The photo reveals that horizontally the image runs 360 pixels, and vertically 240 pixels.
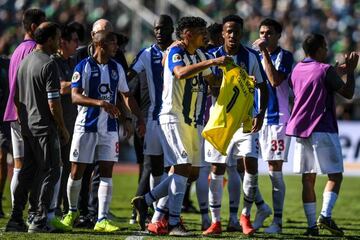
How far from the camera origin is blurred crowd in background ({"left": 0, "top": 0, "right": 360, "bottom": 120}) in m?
29.7

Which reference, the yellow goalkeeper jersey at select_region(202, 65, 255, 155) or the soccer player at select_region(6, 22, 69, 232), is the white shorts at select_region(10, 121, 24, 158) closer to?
the soccer player at select_region(6, 22, 69, 232)

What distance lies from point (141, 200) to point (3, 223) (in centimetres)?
217

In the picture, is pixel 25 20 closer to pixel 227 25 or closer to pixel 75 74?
pixel 75 74

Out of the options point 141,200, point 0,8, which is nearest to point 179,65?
point 141,200

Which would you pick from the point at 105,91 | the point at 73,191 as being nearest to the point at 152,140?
the point at 105,91

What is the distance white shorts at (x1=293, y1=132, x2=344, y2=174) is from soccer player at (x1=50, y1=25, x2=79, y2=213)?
3.06m

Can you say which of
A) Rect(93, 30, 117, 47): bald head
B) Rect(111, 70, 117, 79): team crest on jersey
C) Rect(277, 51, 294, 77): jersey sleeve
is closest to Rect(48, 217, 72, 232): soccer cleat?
Rect(111, 70, 117, 79): team crest on jersey

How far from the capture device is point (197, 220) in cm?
1501

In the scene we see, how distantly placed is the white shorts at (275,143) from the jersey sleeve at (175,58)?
2.42 meters

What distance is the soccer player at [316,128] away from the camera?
13.2 metres

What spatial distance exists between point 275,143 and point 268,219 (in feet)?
7.80

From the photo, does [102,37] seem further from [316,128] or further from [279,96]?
[316,128]

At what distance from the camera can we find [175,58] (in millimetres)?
11586

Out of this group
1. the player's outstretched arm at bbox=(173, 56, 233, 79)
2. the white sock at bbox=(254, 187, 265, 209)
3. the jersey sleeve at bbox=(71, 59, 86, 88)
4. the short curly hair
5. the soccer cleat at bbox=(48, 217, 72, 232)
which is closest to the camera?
the player's outstretched arm at bbox=(173, 56, 233, 79)
